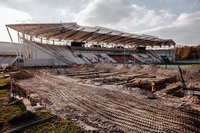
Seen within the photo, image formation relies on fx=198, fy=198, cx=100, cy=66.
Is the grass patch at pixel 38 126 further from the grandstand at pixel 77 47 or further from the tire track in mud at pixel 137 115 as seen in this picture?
the grandstand at pixel 77 47

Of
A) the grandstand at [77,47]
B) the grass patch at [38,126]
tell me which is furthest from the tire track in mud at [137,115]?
the grandstand at [77,47]

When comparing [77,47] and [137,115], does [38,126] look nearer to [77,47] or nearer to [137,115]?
[137,115]

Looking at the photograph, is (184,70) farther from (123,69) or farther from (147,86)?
(123,69)

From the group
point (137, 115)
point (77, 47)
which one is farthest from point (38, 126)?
point (77, 47)

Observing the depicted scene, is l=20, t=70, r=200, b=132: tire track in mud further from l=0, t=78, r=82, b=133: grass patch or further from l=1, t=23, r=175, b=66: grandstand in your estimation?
l=1, t=23, r=175, b=66: grandstand

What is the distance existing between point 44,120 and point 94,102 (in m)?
3.49

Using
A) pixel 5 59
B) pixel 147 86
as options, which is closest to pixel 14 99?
pixel 147 86

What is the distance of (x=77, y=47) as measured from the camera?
53.9m

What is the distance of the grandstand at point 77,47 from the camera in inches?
1423

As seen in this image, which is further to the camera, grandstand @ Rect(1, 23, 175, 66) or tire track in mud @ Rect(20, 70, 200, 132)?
grandstand @ Rect(1, 23, 175, 66)

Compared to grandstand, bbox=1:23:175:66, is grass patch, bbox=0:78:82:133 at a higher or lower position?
lower

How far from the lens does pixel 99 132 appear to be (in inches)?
240

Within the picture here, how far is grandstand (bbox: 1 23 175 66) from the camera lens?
119 ft

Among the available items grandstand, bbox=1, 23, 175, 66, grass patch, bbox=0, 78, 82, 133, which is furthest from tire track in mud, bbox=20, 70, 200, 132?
grandstand, bbox=1, 23, 175, 66
